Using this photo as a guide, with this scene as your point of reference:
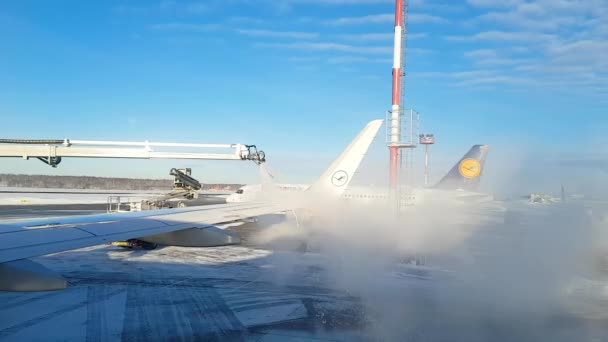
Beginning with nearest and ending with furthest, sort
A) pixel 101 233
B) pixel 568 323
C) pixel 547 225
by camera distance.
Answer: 1. pixel 101 233
2. pixel 568 323
3. pixel 547 225

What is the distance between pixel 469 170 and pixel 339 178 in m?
22.5

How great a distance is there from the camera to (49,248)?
16.4 ft

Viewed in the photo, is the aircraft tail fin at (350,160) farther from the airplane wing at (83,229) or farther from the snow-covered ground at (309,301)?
the airplane wing at (83,229)

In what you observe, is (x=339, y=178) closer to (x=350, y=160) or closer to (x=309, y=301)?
(x=350, y=160)

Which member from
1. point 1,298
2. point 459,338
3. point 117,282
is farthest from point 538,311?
point 1,298

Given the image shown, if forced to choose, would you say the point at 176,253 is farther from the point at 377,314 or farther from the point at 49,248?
the point at 49,248

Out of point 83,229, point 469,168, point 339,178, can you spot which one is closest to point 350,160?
point 339,178

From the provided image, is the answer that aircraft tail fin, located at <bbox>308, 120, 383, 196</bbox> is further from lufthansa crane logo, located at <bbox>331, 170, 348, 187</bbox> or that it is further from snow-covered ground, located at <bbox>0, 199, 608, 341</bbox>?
snow-covered ground, located at <bbox>0, 199, 608, 341</bbox>

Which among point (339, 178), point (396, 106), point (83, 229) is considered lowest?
point (83, 229)

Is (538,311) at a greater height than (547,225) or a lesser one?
lesser

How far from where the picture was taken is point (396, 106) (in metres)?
20.0

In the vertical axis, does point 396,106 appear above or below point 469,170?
above

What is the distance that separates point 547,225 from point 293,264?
25.5ft

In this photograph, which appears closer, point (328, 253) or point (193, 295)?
point (193, 295)
